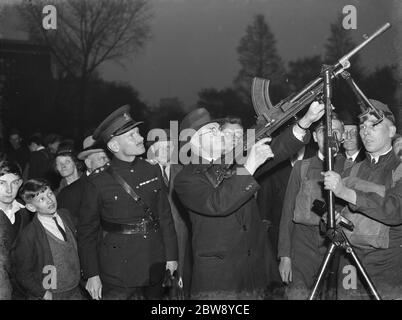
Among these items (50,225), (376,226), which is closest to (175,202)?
(50,225)

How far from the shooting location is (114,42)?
7391 mm

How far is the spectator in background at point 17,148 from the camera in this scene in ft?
26.9

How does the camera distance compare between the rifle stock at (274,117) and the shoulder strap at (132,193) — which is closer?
the rifle stock at (274,117)

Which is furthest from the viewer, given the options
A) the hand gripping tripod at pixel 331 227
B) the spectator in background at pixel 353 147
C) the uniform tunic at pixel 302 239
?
the spectator in background at pixel 353 147

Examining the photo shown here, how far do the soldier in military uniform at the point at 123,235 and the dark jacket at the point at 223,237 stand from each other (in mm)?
466

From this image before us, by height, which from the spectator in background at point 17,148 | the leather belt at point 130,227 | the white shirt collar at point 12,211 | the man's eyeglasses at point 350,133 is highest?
the spectator in background at point 17,148

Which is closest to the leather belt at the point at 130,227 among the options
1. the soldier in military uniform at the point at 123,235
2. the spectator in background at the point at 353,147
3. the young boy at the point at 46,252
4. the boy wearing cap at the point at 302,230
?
the soldier in military uniform at the point at 123,235

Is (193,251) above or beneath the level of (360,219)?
beneath

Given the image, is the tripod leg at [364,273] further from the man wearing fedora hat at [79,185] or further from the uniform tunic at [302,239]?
the man wearing fedora hat at [79,185]

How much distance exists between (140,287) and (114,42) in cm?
470

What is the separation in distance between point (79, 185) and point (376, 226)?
8.64 ft

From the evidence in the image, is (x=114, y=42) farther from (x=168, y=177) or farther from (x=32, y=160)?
(x=168, y=177)

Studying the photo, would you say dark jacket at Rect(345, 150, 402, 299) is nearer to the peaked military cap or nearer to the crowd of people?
the crowd of people
